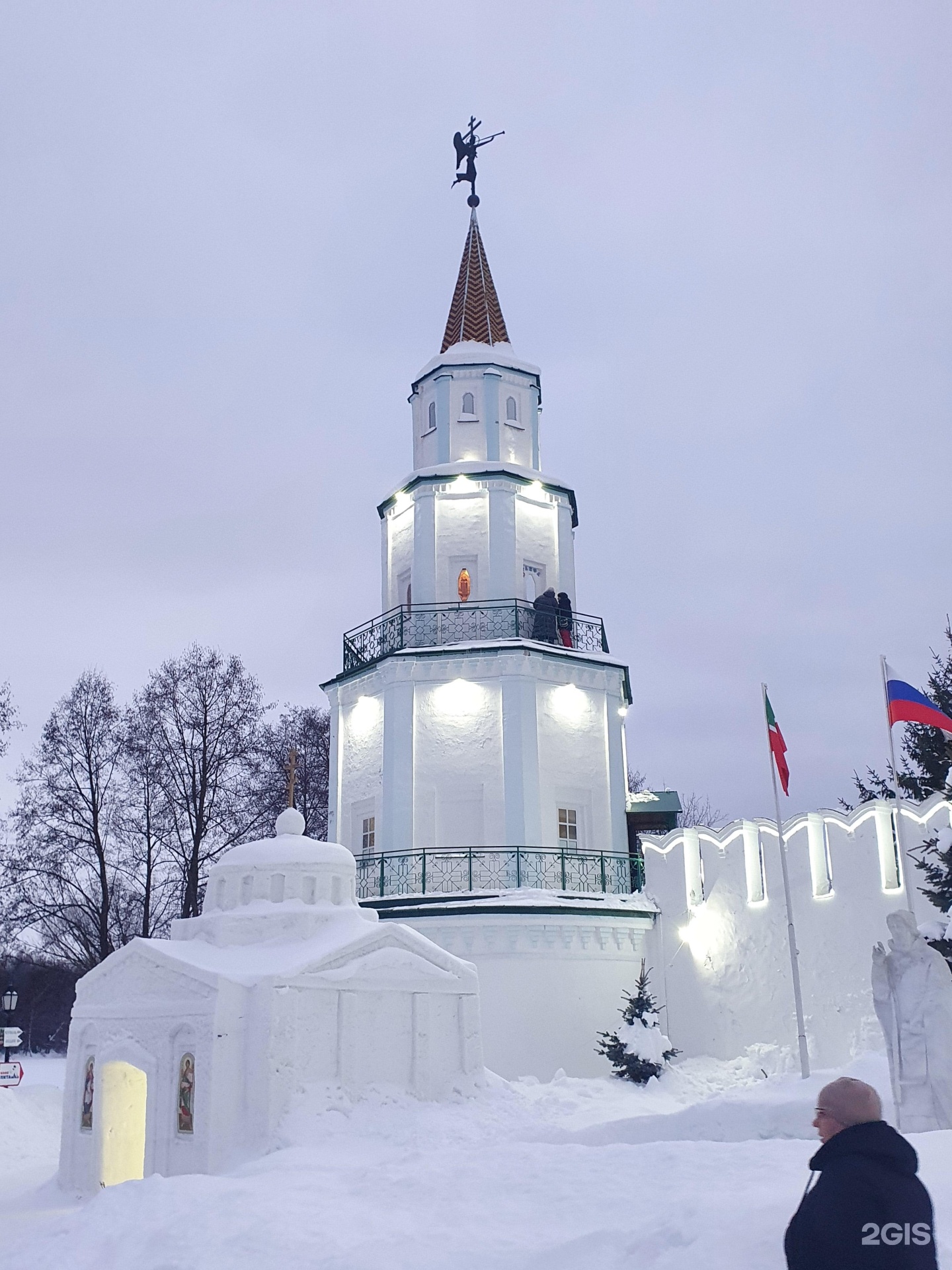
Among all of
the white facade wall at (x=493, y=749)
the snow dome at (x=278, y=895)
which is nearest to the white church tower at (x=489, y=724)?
the white facade wall at (x=493, y=749)

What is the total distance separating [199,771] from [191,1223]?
24.6 m

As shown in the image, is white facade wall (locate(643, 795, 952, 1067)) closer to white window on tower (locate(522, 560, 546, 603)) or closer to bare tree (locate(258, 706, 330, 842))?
white window on tower (locate(522, 560, 546, 603))

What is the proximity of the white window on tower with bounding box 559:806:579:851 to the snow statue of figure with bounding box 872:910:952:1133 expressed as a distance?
12.8 meters

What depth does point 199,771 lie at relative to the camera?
3456 cm

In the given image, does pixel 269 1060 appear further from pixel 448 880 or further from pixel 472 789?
pixel 472 789

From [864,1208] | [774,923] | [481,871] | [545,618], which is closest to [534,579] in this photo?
[545,618]

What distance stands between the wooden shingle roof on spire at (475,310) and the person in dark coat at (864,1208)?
2813cm

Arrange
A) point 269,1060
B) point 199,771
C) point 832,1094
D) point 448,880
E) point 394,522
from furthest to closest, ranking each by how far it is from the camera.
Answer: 1. point 199,771
2. point 394,522
3. point 448,880
4. point 269,1060
5. point 832,1094

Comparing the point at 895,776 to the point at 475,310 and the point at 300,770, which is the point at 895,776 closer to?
the point at 475,310

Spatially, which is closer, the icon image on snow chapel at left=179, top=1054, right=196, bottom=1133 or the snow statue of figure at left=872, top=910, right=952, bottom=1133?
the snow statue of figure at left=872, top=910, right=952, bottom=1133

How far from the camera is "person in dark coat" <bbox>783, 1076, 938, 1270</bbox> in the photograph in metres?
4.38

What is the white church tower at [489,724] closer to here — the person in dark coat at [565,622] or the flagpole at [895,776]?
the person in dark coat at [565,622]

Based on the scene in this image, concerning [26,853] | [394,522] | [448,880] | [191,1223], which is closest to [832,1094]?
[191,1223]

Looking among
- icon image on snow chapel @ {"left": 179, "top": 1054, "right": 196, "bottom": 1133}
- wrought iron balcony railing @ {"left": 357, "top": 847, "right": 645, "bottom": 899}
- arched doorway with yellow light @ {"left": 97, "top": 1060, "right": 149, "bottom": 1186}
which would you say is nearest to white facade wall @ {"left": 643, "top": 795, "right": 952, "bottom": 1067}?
wrought iron balcony railing @ {"left": 357, "top": 847, "right": 645, "bottom": 899}
